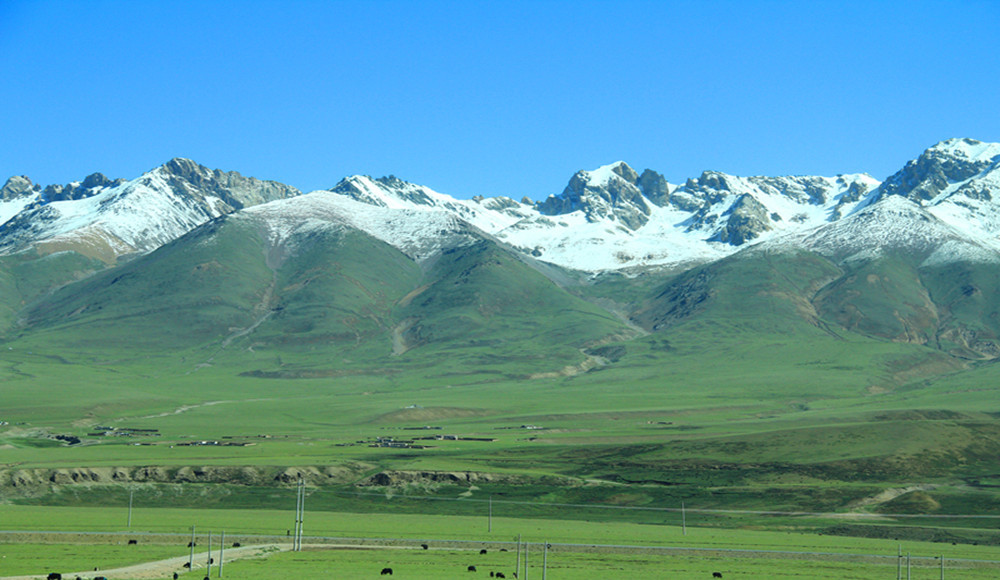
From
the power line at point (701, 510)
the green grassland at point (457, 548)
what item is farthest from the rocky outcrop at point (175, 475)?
the green grassland at point (457, 548)

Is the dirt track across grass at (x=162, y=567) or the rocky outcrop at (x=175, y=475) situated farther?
the rocky outcrop at (x=175, y=475)

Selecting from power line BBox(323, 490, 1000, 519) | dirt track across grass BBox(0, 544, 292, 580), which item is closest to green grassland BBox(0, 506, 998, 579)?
dirt track across grass BBox(0, 544, 292, 580)

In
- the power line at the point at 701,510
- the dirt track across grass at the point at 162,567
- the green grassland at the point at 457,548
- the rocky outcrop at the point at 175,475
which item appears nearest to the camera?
the dirt track across grass at the point at 162,567

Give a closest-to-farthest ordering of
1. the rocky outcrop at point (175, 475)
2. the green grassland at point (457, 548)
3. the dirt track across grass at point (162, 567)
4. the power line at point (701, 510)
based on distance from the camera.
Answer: the dirt track across grass at point (162, 567) → the green grassland at point (457, 548) → the power line at point (701, 510) → the rocky outcrop at point (175, 475)

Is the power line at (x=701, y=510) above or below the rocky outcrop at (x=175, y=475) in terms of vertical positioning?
below

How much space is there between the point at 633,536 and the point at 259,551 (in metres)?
44.6

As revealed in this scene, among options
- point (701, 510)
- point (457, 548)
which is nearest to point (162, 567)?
point (457, 548)

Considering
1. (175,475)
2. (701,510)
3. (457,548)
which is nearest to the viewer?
(457,548)

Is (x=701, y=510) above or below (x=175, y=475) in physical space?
below

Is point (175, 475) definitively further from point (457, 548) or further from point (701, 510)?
point (701, 510)

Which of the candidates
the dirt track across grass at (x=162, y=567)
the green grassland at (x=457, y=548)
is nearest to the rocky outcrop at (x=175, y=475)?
the green grassland at (x=457, y=548)

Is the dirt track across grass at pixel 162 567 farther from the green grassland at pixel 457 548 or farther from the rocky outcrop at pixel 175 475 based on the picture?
the rocky outcrop at pixel 175 475

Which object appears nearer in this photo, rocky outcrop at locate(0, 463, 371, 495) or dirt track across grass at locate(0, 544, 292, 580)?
dirt track across grass at locate(0, 544, 292, 580)

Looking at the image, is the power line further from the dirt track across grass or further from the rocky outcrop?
the dirt track across grass
